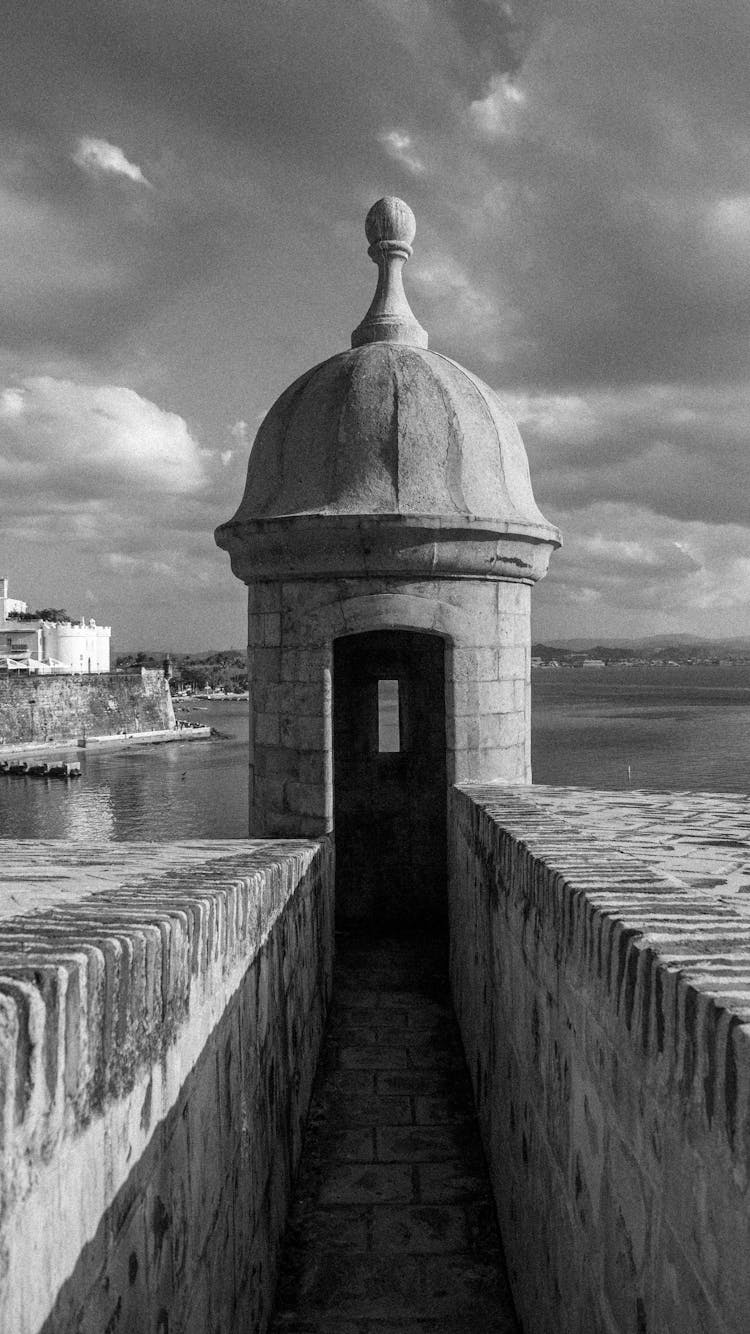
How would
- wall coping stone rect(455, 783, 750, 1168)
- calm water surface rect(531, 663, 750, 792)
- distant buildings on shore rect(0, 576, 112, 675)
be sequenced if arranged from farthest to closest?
distant buildings on shore rect(0, 576, 112, 675) < calm water surface rect(531, 663, 750, 792) < wall coping stone rect(455, 783, 750, 1168)

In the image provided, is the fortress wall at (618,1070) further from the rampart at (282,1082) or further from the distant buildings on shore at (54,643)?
the distant buildings on shore at (54,643)

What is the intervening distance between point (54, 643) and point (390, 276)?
72.8m

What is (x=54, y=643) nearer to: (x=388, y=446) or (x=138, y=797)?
(x=138, y=797)

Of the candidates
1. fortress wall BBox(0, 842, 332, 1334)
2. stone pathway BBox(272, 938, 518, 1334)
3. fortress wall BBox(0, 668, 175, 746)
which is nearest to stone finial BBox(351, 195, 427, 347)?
fortress wall BBox(0, 842, 332, 1334)

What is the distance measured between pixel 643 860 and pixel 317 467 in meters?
3.99

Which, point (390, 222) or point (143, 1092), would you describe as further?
point (390, 222)

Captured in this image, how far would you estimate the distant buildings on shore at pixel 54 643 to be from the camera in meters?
74.2

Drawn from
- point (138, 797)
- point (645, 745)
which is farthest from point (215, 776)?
point (645, 745)

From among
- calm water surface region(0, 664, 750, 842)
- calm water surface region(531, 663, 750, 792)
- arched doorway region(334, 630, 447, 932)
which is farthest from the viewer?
calm water surface region(531, 663, 750, 792)

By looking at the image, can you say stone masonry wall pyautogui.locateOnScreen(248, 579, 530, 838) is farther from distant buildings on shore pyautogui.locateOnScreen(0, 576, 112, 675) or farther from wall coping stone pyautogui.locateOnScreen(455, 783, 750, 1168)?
distant buildings on shore pyautogui.locateOnScreen(0, 576, 112, 675)

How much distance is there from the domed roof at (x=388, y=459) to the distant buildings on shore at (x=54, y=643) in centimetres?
6600

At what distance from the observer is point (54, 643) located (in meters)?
75.5

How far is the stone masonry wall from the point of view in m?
6.32

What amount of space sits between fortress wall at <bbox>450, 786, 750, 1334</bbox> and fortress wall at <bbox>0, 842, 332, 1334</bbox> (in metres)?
0.95
